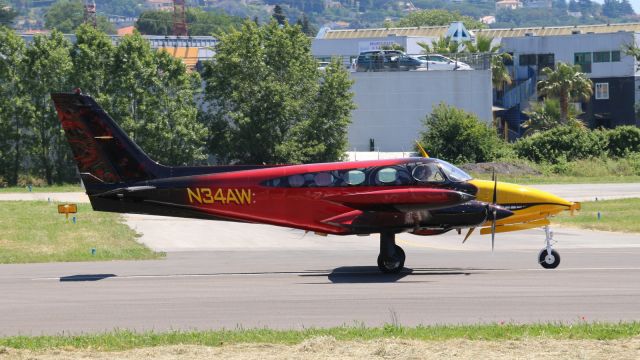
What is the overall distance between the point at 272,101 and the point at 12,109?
13.4 metres

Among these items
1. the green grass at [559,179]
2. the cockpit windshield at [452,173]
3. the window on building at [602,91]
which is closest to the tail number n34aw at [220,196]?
the cockpit windshield at [452,173]

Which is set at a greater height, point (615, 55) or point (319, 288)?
point (615, 55)

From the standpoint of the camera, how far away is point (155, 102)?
53.7 m

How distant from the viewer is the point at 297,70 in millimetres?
56344

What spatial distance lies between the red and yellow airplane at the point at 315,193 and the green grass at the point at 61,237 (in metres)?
3.46

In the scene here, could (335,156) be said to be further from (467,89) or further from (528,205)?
(528,205)

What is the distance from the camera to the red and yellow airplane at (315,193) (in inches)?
871

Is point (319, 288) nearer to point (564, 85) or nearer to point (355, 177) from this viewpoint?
point (355, 177)

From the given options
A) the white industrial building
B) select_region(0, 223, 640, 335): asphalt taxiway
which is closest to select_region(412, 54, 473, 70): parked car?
the white industrial building

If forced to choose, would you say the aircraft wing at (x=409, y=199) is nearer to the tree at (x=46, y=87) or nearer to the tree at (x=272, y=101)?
the tree at (x=272, y=101)

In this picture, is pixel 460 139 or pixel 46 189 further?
pixel 460 139

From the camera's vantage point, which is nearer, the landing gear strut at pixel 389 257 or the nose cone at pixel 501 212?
the nose cone at pixel 501 212

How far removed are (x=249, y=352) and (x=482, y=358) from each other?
10.8 ft

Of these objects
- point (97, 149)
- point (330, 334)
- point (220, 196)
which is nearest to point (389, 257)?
point (220, 196)
